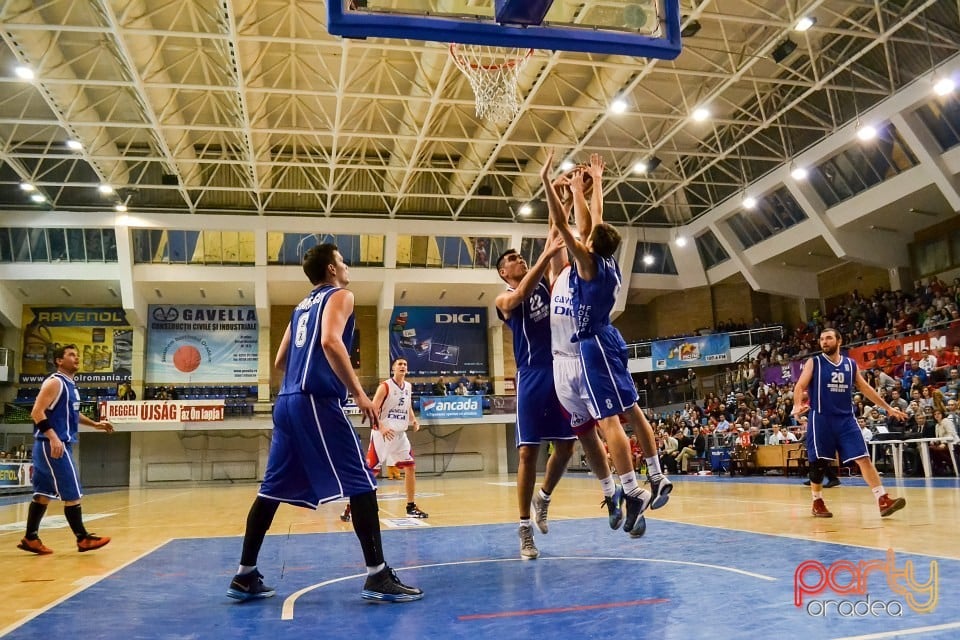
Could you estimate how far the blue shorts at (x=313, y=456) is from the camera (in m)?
3.91

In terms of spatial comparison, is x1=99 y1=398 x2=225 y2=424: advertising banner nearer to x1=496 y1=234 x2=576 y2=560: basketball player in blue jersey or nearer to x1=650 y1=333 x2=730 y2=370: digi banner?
x1=650 y1=333 x2=730 y2=370: digi banner

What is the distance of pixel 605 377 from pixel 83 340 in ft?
99.9

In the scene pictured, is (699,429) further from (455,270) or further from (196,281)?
(196,281)

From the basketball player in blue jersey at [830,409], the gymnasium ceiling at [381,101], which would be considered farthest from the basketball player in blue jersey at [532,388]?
the gymnasium ceiling at [381,101]

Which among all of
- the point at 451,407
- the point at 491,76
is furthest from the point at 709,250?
the point at 491,76

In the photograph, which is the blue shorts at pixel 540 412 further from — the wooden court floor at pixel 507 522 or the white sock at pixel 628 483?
the wooden court floor at pixel 507 522

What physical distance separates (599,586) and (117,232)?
→ 27.7 meters

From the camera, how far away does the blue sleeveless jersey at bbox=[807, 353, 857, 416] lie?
7164mm

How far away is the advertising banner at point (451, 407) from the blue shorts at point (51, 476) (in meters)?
22.4

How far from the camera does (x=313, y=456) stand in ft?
12.9

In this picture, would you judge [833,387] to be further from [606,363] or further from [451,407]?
[451,407]

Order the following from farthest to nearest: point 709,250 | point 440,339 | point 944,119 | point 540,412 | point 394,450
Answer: point 440,339 → point 709,250 → point 944,119 → point 394,450 → point 540,412

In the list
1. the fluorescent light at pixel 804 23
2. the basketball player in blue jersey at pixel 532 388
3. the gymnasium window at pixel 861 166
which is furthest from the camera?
the gymnasium window at pixel 861 166

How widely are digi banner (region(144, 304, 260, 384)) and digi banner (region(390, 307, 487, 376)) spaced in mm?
6023
